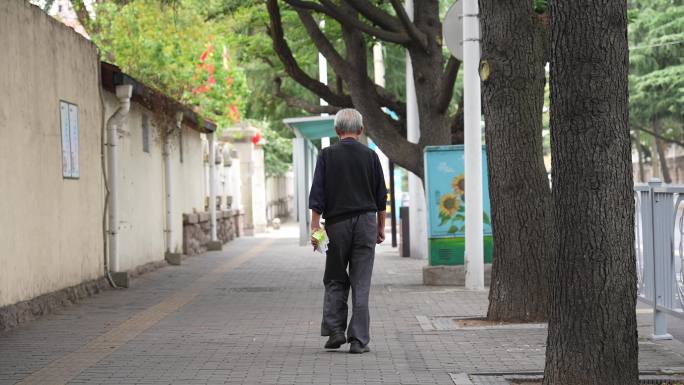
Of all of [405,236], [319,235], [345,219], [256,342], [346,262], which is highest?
[345,219]

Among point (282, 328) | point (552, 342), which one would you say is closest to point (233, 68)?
point (282, 328)

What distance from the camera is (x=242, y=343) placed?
31.3 feet

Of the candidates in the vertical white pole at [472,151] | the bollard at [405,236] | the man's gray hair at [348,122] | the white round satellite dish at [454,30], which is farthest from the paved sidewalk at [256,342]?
the bollard at [405,236]

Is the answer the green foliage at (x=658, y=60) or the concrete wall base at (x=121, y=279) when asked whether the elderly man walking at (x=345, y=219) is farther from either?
the green foliage at (x=658, y=60)

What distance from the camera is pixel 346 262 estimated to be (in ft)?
30.0

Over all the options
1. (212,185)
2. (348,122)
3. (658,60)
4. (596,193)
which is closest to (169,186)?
(212,185)

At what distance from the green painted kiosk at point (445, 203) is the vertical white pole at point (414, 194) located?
5.18 metres

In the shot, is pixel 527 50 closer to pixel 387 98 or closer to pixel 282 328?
pixel 282 328

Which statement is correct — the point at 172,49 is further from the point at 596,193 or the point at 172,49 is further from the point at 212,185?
the point at 596,193

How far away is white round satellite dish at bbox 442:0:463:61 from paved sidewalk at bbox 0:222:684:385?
266 cm

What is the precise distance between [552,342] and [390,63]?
83.2 feet

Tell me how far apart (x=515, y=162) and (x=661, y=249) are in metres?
2.14

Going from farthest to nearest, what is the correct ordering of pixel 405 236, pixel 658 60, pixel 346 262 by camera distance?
1. pixel 658 60
2. pixel 405 236
3. pixel 346 262

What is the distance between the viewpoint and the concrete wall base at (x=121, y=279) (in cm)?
1555
